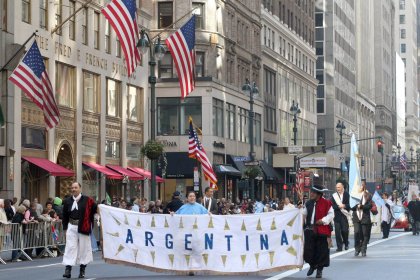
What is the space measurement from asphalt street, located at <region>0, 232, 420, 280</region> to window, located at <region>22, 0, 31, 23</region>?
50.9 ft

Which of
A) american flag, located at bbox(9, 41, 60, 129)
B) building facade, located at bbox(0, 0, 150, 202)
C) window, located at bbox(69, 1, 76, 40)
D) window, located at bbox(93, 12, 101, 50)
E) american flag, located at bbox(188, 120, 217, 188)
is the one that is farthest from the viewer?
window, located at bbox(93, 12, 101, 50)

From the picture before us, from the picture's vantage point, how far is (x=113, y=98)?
53156mm

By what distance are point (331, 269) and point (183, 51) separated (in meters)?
14.3

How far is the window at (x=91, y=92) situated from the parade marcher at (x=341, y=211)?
67.9 ft

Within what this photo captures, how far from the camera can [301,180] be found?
214 ft

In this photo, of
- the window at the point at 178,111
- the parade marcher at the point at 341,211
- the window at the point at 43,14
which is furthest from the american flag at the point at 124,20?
the window at the point at 178,111

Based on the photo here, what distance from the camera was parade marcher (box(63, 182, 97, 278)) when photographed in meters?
20.1

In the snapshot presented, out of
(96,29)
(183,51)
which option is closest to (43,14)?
(96,29)

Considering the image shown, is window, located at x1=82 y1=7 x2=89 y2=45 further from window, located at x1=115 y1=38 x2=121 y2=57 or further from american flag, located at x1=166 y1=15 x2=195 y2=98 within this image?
american flag, located at x1=166 y1=15 x2=195 y2=98

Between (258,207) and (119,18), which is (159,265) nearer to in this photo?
(119,18)

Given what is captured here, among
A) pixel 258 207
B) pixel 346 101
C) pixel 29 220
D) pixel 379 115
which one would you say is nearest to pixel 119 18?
pixel 29 220

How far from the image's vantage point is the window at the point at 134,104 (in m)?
55.5

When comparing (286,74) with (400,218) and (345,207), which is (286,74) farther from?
(345,207)

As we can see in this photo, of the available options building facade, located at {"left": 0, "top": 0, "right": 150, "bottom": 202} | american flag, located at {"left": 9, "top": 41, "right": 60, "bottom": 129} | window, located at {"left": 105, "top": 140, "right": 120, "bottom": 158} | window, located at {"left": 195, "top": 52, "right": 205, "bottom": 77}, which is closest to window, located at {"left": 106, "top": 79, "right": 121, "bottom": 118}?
building facade, located at {"left": 0, "top": 0, "right": 150, "bottom": 202}
